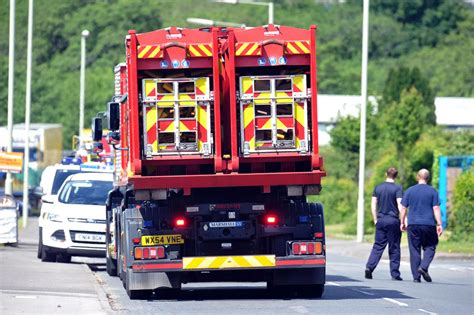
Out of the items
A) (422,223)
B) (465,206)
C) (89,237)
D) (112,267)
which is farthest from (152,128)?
(465,206)

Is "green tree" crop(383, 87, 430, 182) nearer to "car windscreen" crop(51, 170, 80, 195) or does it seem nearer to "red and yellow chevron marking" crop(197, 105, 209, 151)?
"car windscreen" crop(51, 170, 80, 195)

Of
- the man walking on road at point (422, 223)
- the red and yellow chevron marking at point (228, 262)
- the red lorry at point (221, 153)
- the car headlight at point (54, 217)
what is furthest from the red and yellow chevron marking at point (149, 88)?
the car headlight at point (54, 217)

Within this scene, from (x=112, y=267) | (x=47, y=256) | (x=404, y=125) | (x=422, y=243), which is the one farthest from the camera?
(x=404, y=125)

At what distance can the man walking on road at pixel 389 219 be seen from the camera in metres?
23.7

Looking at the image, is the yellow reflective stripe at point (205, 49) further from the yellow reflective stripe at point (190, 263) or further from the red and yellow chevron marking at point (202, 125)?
the yellow reflective stripe at point (190, 263)

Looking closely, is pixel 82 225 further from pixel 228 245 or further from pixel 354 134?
pixel 354 134

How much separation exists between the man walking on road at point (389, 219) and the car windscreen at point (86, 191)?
7.69 m

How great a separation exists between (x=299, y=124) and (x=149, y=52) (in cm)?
222

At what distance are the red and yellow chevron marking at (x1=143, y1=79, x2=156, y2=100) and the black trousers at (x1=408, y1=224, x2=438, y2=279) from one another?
258 inches

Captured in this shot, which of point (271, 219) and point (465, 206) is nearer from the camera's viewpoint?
point (271, 219)

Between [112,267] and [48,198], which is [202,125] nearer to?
[112,267]

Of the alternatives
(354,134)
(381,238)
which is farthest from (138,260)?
(354,134)

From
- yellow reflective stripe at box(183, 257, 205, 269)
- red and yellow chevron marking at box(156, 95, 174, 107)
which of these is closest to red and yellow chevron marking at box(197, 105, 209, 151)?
red and yellow chevron marking at box(156, 95, 174, 107)

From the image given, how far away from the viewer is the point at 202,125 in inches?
746
